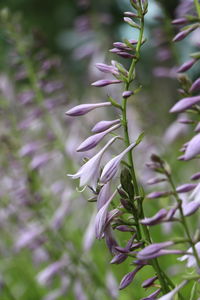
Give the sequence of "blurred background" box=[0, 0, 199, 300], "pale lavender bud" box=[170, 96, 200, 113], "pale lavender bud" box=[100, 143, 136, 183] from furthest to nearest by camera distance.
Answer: "blurred background" box=[0, 0, 199, 300] < "pale lavender bud" box=[100, 143, 136, 183] < "pale lavender bud" box=[170, 96, 200, 113]

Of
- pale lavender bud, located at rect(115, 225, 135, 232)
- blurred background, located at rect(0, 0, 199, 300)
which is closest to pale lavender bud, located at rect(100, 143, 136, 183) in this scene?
pale lavender bud, located at rect(115, 225, 135, 232)

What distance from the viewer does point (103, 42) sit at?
16.7 ft

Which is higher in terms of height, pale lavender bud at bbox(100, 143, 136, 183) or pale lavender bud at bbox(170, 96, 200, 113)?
pale lavender bud at bbox(170, 96, 200, 113)

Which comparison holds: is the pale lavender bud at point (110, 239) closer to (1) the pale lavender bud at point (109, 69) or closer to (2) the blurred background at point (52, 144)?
(1) the pale lavender bud at point (109, 69)

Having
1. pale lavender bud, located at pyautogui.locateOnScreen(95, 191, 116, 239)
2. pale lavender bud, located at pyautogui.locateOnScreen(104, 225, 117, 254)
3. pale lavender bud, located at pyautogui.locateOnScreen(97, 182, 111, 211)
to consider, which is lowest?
pale lavender bud, located at pyautogui.locateOnScreen(104, 225, 117, 254)

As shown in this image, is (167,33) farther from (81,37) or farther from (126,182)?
(126,182)

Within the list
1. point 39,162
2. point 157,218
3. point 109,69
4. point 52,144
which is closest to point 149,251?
point 157,218

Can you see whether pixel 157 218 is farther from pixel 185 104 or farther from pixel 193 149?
pixel 185 104

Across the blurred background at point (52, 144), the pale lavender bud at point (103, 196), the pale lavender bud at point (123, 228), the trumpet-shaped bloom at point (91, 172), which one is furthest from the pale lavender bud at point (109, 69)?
the blurred background at point (52, 144)

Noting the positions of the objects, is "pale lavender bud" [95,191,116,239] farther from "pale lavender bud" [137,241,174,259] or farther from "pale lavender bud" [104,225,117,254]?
"pale lavender bud" [137,241,174,259]

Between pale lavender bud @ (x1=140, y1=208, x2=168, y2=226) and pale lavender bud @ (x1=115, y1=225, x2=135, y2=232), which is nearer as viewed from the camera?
pale lavender bud @ (x1=140, y1=208, x2=168, y2=226)

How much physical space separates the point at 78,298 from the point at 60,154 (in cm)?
115

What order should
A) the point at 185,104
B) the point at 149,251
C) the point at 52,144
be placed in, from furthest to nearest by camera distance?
the point at 52,144
the point at 185,104
the point at 149,251

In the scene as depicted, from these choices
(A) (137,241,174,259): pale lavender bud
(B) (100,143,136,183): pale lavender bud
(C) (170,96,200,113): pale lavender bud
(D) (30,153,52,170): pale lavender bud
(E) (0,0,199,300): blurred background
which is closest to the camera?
(A) (137,241,174,259): pale lavender bud
